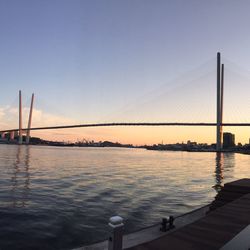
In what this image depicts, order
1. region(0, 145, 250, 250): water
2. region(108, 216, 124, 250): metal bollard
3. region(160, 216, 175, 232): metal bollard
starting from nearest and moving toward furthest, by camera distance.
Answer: region(108, 216, 124, 250): metal bollard < region(160, 216, 175, 232): metal bollard < region(0, 145, 250, 250): water

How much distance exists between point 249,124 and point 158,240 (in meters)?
81.5

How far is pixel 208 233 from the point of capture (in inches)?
281

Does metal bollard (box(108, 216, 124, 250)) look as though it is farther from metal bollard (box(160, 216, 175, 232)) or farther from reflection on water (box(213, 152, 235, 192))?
reflection on water (box(213, 152, 235, 192))

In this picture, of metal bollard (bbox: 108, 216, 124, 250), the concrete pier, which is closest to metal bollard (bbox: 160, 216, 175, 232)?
the concrete pier

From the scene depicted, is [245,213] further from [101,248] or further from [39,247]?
[39,247]

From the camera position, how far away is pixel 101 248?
7688 millimetres

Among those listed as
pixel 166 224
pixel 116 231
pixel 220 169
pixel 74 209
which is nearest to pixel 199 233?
pixel 166 224

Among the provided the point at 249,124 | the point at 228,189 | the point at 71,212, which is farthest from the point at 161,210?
the point at 249,124

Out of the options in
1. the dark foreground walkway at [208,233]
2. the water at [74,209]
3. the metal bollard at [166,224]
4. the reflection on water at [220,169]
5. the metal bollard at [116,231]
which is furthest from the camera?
the reflection on water at [220,169]

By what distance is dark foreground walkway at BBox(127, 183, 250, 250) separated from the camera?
6.43 m

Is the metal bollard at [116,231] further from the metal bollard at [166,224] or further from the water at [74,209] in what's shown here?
the water at [74,209]

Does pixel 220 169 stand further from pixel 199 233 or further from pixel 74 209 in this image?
pixel 199 233

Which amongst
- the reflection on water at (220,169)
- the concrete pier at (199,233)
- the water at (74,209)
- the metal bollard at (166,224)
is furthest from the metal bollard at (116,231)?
the reflection on water at (220,169)

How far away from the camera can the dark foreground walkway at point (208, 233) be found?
253 inches
